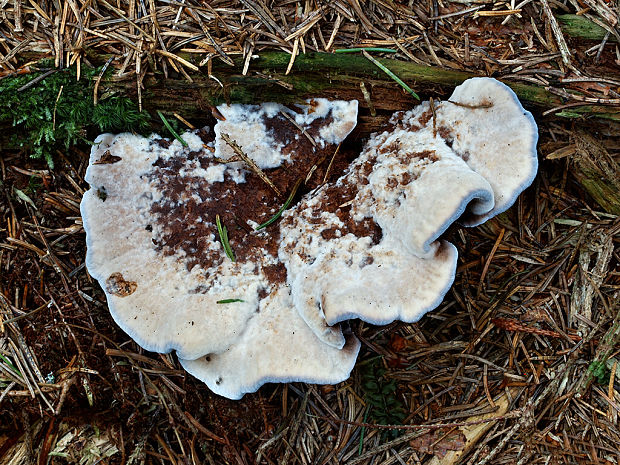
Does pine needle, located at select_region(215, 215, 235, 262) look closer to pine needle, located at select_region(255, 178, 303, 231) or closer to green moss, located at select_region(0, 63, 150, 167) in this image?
pine needle, located at select_region(255, 178, 303, 231)

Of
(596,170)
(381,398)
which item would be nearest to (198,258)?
(381,398)

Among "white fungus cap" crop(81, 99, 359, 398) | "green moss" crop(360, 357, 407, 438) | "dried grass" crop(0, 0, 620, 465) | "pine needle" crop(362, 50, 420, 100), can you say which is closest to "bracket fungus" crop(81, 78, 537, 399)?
"white fungus cap" crop(81, 99, 359, 398)

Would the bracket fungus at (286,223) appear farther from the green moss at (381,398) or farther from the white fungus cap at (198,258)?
the green moss at (381,398)

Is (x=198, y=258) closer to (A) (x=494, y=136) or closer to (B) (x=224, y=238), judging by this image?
(B) (x=224, y=238)

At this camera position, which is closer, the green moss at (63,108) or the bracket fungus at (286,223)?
the bracket fungus at (286,223)

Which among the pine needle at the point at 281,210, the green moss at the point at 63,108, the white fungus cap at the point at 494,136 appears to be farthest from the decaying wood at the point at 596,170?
the green moss at the point at 63,108

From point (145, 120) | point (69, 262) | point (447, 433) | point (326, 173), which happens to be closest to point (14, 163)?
point (69, 262)
